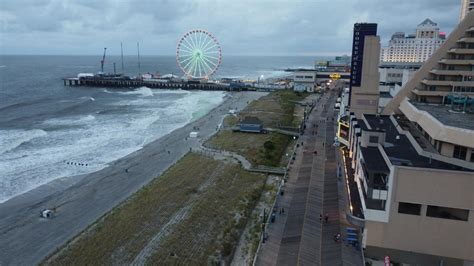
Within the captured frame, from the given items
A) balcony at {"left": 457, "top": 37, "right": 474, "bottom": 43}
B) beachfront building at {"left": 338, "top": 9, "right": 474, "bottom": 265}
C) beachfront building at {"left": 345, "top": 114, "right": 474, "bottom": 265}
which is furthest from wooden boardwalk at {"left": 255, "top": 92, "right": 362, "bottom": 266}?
balcony at {"left": 457, "top": 37, "right": 474, "bottom": 43}

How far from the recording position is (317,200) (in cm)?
3111

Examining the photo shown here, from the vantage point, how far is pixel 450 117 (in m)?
29.2

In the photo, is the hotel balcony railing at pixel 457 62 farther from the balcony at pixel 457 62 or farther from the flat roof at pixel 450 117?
the flat roof at pixel 450 117

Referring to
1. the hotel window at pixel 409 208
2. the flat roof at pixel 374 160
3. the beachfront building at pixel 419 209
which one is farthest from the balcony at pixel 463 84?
the hotel window at pixel 409 208

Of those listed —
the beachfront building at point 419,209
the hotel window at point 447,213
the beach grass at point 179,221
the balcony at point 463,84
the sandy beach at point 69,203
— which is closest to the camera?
the beachfront building at point 419,209

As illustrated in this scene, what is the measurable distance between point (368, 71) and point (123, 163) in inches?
1355

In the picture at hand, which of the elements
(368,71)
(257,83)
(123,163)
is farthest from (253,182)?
(257,83)

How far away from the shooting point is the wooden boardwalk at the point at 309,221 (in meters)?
23.3

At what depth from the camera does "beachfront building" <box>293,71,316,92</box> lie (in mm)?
119375

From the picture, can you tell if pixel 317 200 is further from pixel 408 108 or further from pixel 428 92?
pixel 428 92

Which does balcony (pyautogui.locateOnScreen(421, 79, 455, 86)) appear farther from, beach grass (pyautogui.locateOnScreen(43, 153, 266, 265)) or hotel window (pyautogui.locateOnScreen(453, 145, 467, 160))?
beach grass (pyautogui.locateOnScreen(43, 153, 266, 265))

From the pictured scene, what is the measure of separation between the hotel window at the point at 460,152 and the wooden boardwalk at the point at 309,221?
880cm

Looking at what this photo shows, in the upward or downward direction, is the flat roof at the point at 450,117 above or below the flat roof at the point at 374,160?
above

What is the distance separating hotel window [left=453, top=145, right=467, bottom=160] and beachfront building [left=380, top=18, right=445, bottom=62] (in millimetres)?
150710
